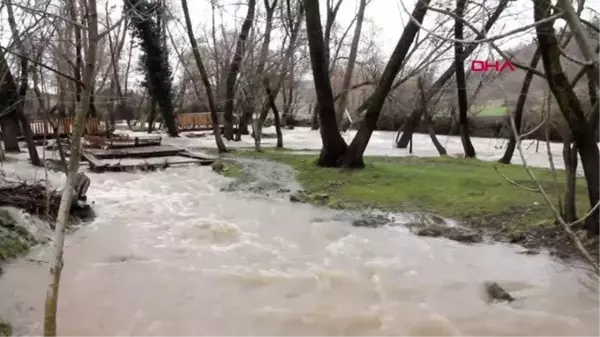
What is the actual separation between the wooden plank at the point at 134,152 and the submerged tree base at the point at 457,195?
4428 mm

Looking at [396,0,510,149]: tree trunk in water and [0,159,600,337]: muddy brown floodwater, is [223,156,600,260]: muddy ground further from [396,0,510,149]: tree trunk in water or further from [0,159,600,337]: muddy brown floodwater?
[396,0,510,149]: tree trunk in water

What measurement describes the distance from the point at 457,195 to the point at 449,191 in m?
0.31

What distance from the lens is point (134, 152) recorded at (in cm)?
1549

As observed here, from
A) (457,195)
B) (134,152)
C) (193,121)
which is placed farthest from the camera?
Answer: (193,121)

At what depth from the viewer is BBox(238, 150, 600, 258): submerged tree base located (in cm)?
700

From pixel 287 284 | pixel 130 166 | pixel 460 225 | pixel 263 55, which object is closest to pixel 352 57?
pixel 263 55

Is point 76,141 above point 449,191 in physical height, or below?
above

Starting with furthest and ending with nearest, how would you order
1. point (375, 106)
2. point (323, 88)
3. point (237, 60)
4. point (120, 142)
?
1. point (237, 60)
2. point (120, 142)
3. point (323, 88)
4. point (375, 106)

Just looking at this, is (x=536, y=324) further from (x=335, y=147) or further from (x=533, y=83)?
(x=533, y=83)

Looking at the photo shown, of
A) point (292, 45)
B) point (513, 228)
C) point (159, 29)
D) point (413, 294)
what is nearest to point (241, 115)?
point (159, 29)

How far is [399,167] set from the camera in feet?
40.5

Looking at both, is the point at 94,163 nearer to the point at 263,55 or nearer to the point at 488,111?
the point at 263,55

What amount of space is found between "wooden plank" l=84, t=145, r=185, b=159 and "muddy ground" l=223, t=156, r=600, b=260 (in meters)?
5.47

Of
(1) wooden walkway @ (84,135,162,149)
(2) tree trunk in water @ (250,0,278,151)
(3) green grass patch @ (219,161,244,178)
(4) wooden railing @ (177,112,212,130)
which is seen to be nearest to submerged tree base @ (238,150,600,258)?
(3) green grass patch @ (219,161,244,178)
